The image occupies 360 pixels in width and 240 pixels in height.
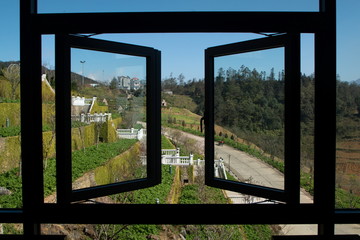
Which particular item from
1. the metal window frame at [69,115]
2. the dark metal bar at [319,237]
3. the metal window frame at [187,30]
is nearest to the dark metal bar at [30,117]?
the metal window frame at [187,30]

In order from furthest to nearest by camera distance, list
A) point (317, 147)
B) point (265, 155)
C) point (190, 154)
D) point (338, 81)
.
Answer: point (190, 154)
point (265, 155)
point (338, 81)
point (317, 147)

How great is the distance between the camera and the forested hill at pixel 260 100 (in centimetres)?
163

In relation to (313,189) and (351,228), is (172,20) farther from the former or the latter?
(351,228)

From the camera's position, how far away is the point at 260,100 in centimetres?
170

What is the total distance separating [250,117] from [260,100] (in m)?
0.12

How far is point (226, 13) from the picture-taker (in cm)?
149

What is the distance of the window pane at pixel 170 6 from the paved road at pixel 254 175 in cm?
77

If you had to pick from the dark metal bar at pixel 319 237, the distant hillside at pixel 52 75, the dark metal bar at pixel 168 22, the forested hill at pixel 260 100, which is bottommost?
the dark metal bar at pixel 319 237

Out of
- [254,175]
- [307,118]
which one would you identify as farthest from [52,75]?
[307,118]

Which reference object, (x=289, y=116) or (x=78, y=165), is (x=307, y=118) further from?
(x=78, y=165)

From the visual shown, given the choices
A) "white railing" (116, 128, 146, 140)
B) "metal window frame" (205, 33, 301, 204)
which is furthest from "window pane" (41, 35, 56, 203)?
"metal window frame" (205, 33, 301, 204)

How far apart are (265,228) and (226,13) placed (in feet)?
4.27

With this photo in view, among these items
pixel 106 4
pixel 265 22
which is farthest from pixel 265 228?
Answer: pixel 106 4

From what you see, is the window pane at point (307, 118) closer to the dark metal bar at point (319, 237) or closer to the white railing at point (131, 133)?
the dark metal bar at point (319, 237)
